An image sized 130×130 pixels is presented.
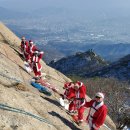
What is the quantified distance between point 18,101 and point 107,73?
167m

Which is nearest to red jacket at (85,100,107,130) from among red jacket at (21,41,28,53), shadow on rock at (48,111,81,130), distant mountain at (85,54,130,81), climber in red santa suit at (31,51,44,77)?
shadow on rock at (48,111,81,130)

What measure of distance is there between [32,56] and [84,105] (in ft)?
39.6

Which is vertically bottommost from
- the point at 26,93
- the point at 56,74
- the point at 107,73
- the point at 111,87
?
the point at 107,73

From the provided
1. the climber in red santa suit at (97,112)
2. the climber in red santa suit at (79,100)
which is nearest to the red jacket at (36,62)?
the climber in red santa suit at (79,100)

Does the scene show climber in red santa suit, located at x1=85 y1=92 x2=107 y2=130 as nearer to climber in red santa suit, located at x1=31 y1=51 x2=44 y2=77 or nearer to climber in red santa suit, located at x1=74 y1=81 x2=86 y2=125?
climber in red santa suit, located at x1=74 y1=81 x2=86 y2=125

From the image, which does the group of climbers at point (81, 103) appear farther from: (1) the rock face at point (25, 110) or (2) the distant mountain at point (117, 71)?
(2) the distant mountain at point (117, 71)

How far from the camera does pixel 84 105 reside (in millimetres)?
22391

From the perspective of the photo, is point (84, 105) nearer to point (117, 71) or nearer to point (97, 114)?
point (97, 114)

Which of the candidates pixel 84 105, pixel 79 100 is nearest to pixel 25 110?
pixel 84 105

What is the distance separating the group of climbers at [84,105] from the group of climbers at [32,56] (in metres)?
6.11

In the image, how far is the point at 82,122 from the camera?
2414cm

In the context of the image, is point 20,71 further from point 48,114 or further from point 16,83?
point 48,114

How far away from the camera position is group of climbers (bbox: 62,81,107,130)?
20859 mm

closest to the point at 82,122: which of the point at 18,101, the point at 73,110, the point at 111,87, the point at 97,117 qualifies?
the point at 73,110
